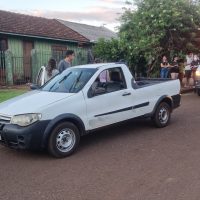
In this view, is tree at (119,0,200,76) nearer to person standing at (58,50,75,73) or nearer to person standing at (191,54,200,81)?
person standing at (191,54,200,81)

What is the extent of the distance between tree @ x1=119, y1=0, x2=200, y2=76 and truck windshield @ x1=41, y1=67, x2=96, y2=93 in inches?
344

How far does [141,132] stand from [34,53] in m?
14.0

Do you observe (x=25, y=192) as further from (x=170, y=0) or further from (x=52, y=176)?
(x=170, y=0)

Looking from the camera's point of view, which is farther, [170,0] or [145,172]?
[170,0]

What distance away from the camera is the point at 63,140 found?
6.64 m

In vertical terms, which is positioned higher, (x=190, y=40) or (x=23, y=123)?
(x=190, y=40)

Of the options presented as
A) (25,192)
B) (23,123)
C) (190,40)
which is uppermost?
(190,40)

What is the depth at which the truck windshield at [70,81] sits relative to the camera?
730cm

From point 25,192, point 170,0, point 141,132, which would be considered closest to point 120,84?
point 141,132

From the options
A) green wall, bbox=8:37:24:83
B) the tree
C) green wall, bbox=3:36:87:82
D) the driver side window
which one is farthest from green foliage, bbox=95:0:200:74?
the driver side window

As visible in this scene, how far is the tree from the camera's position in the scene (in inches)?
630

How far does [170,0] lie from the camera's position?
1634 cm

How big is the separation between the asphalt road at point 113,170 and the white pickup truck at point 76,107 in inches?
16.3

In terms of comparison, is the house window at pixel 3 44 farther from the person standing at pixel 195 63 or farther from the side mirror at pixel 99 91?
the side mirror at pixel 99 91
